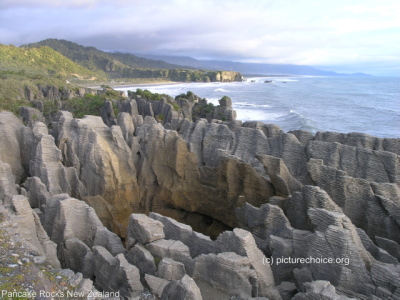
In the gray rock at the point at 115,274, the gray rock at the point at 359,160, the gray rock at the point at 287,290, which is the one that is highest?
the gray rock at the point at 359,160

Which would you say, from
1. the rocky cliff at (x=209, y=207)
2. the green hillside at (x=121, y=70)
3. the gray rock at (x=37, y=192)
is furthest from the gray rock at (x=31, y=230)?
the green hillside at (x=121, y=70)

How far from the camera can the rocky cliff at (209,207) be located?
25.6 feet

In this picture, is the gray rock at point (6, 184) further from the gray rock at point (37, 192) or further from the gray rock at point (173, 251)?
the gray rock at point (173, 251)

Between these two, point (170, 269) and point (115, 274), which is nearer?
point (170, 269)

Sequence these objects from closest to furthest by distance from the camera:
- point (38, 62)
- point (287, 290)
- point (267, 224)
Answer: point (287, 290) < point (267, 224) < point (38, 62)

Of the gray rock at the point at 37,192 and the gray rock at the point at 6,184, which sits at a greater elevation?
the gray rock at the point at 6,184

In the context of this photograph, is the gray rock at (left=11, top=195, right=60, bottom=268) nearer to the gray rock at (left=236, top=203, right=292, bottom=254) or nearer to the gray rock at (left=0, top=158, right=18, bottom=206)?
the gray rock at (left=0, top=158, right=18, bottom=206)

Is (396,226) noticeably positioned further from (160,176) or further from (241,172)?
(160,176)

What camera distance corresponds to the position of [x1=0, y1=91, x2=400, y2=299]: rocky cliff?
7.80 meters

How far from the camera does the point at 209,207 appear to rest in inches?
590

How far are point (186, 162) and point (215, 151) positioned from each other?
1469 millimetres

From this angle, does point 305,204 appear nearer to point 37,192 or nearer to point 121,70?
point 37,192

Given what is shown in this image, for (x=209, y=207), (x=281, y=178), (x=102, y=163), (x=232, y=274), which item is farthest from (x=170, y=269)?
(x=102, y=163)

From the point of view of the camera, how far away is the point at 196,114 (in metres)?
37.5
